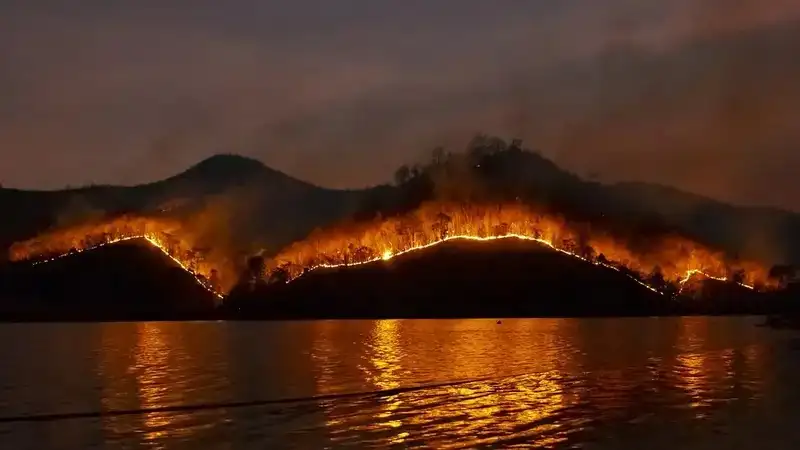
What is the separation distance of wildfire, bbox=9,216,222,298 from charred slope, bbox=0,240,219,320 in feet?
6.36

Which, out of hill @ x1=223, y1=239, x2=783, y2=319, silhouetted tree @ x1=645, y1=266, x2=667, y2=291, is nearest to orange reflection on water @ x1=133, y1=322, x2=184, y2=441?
hill @ x1=223, y1=239, x2=783, y2=319

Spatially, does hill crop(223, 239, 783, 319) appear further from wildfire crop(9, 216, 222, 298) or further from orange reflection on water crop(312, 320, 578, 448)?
orange reflection on water crop(312, 320, 578, 448)

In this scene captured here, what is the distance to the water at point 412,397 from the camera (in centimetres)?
2698

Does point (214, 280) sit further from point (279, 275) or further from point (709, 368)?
point (709, 368)

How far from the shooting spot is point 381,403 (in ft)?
113

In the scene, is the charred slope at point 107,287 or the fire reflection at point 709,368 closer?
the fire reflection at point 709,368

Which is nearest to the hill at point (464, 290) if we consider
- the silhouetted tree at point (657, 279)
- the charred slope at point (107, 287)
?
the silhouetted tree at point (657, 279)

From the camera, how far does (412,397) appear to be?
119 feet

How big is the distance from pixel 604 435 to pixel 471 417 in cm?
478

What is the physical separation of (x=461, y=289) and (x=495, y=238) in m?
11.8

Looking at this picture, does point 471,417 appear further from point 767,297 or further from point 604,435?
point 767,297

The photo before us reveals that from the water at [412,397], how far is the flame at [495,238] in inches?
3943

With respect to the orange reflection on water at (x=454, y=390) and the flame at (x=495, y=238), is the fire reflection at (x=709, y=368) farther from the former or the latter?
the flame at (x=495, y=238)

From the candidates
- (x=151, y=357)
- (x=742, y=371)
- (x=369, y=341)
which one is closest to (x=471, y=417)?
(x=742, y=371)
